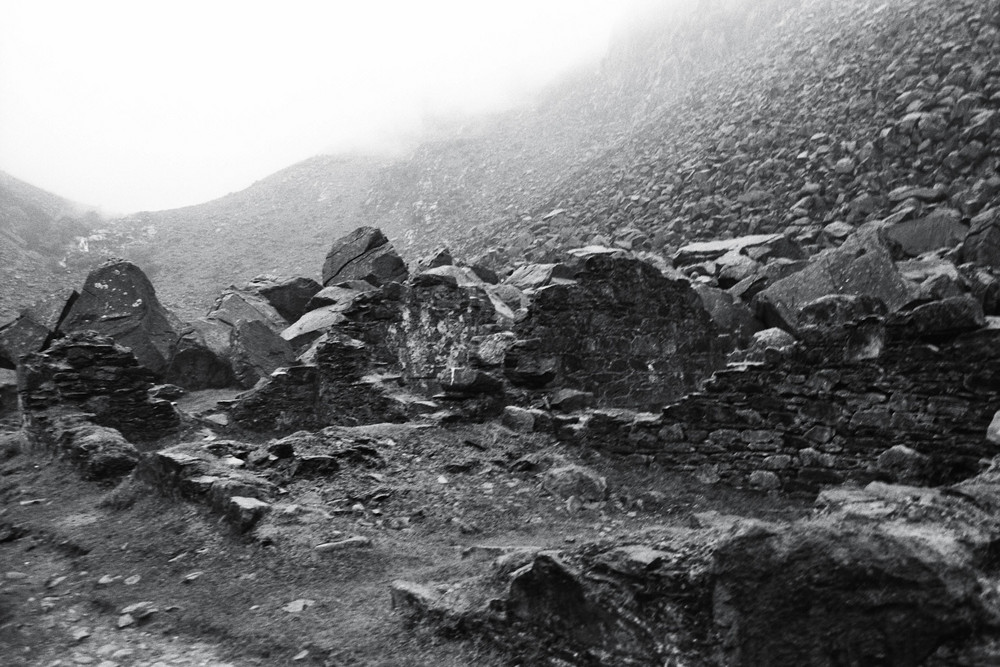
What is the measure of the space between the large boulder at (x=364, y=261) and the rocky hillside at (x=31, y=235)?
13010 millimetres

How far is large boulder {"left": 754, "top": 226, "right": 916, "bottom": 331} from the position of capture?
12.9 m

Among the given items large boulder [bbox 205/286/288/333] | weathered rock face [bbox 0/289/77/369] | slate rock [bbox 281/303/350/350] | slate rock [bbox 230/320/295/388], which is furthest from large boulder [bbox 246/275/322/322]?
weathered rock face [bbox 0/289/77/369]

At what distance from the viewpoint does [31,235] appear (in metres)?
35.9

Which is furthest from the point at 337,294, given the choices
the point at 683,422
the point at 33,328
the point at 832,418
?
the point at 832,418

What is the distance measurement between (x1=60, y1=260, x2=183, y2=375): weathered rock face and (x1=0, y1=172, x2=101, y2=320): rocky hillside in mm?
8588

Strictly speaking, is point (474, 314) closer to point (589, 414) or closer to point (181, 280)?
point (589, 414)

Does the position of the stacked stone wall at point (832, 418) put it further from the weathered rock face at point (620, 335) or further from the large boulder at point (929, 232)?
the large boulder at point (929, 232)

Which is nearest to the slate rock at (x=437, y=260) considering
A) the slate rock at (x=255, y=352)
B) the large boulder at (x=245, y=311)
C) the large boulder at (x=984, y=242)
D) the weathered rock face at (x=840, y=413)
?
the slate rock at (x=255, y=352)

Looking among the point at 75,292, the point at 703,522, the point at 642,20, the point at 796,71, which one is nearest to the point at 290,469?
the point at 703,522

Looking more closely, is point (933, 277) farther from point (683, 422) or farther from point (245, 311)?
point (245, 311)

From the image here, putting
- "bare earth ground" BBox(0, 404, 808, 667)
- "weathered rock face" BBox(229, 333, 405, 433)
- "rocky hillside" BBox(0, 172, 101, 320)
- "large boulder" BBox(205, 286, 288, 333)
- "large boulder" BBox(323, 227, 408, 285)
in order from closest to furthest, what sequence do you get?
"bare earth ground" BBox(0, 404, 808, 667), "weathered rock face" BBox(229, 333, 405, 433), "large boulder" BBox(205, 286, 288, 333), "large boulder" BBox(323, 227, 408, 285), "rocky hillside" BBox(0, 172, 101, 320)

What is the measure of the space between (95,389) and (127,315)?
30.1 ft

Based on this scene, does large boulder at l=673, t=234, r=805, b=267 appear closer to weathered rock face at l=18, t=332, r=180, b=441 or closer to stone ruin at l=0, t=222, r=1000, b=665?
stone ruin at l=0, t=222, r=1000, b=665

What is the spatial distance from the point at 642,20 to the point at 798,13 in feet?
41.7
